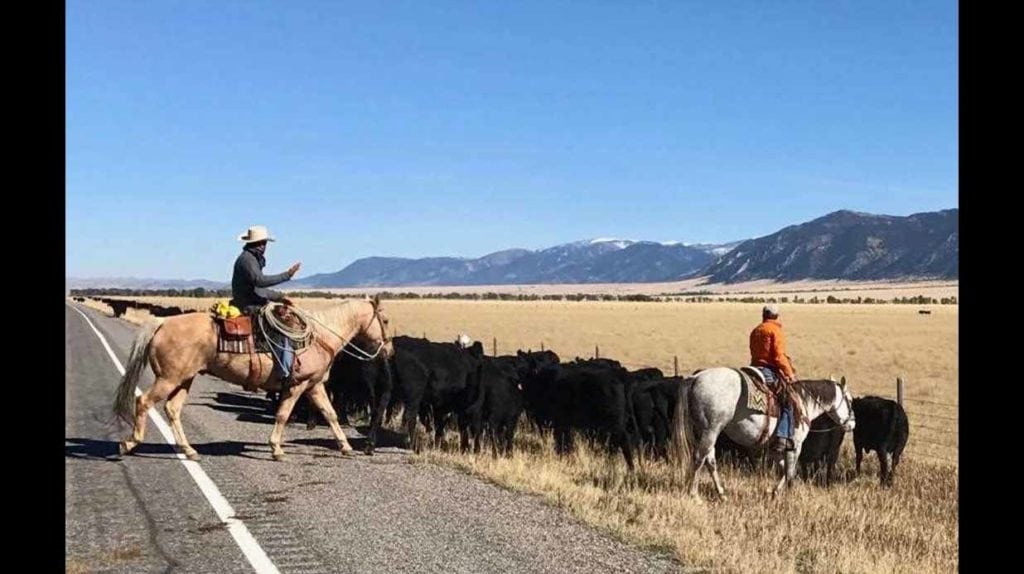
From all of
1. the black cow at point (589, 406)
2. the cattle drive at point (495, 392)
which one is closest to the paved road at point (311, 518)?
the cattle drive at point (495, 392)

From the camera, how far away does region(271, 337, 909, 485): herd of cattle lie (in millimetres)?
11969

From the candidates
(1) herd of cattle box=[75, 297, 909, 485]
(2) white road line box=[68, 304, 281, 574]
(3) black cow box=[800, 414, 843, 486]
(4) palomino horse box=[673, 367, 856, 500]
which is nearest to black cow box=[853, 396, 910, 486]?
(1) herd of cattle box=[75, 297, 909, 485]

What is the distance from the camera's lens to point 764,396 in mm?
10203

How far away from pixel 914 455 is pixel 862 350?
27743mm

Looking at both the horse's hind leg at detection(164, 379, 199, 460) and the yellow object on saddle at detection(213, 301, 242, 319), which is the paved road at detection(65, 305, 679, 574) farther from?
the yellow object on saddle at detection(213, 301, 242, 319)

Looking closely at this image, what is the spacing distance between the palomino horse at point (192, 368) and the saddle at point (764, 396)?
199 inches

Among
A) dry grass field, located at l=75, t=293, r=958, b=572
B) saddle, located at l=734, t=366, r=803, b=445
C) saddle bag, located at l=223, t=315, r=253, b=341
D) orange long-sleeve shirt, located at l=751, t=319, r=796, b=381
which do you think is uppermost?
saddle bag, located at l=223, t=315, r=253, b=341

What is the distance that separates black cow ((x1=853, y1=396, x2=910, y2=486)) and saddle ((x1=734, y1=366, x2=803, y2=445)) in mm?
2151

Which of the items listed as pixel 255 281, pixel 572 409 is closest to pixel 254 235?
pixel 255 281

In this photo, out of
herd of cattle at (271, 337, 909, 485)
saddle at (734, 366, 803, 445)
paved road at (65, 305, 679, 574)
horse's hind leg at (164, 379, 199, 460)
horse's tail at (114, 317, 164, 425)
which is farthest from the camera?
herd of cattle at (271, 337, 909, 485)

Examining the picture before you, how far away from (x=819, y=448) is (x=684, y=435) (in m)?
2.75

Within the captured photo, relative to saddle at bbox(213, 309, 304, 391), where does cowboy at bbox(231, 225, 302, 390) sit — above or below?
above

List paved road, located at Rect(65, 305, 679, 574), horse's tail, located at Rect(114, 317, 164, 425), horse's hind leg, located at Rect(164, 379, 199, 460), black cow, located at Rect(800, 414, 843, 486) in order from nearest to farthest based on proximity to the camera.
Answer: paved road, located at Rect(65, 305, 679, 574)
horse's hind leg, located at Rect(164, 379, 199, 460)
horse's tail, located at Rect(114, 317, 164, 425)
black cow, located at Rect(800, 414, 843, 486)
